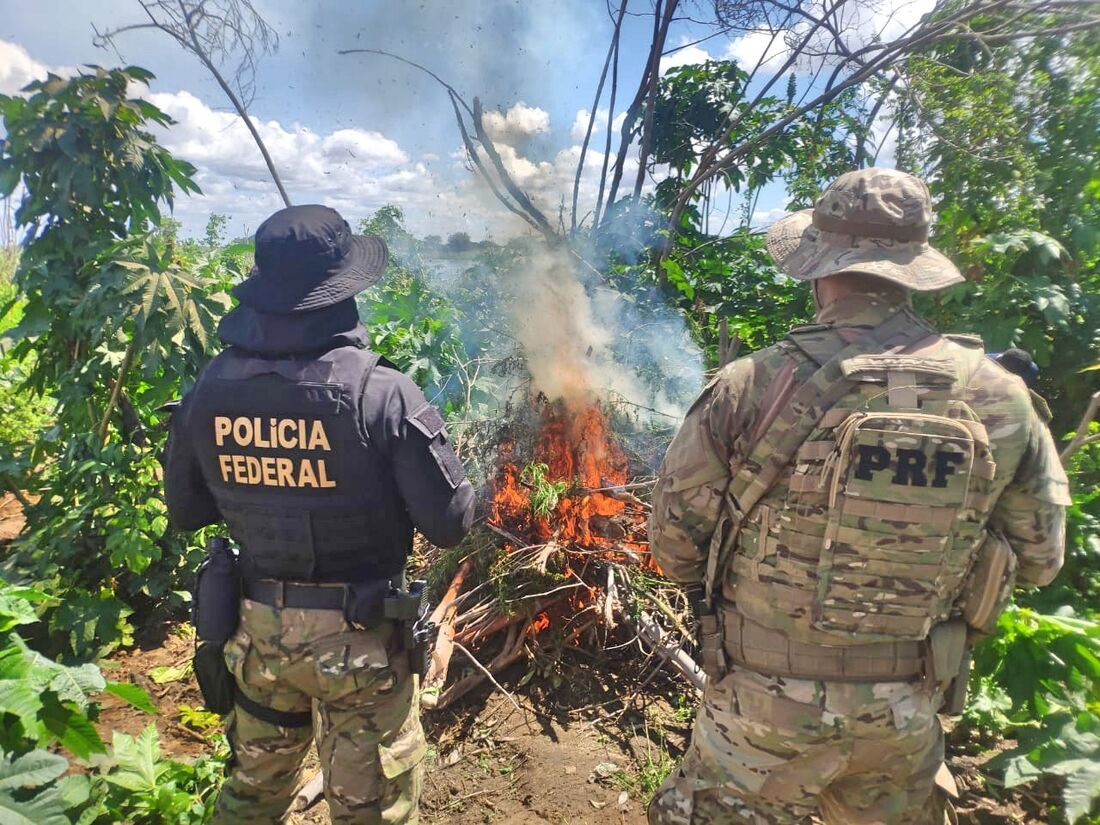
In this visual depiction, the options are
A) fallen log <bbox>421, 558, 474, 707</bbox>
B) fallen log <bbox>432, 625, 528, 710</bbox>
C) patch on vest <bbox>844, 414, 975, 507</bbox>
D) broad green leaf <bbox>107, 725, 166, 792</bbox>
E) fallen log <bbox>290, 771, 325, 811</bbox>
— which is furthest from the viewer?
fallen log <bbox>432, 625, 528, 710</bbox>

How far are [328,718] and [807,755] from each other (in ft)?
5.07

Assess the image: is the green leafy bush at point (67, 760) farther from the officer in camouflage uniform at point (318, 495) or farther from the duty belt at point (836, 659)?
the duty belt at point (836, 659)

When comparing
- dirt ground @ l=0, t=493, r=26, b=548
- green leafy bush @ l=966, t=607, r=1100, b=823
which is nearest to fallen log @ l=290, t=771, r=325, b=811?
green leafy bush @ l=966, t=607, r=1100, b=823

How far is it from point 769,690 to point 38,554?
3816mm

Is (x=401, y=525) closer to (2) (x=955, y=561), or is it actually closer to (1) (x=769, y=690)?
(1) (x=769, y=690)

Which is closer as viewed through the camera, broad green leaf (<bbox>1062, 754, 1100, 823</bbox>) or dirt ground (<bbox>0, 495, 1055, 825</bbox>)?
broad green leaf (<bbox>1062, 754, 1100, 823</bbox>)

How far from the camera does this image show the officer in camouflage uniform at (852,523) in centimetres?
179

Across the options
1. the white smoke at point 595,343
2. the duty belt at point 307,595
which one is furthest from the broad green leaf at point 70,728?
the white smoke at point 595,343

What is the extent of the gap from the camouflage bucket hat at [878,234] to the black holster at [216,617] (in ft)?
6.89

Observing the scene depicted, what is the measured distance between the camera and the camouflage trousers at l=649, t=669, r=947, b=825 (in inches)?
75.0

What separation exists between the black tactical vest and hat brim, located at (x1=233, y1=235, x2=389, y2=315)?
0.54 feet

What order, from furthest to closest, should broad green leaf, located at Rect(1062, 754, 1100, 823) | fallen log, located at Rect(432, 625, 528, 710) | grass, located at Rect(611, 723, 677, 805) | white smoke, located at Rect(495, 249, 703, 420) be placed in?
white smoke, located at Rect(495, 249, 703, 420), fallen log, located at Rect(432, 625, 528, 710), grass, located at Rect(611, 723, 677, 805), broad green leaf, located at Rect(1062, 754, 1100, 823)

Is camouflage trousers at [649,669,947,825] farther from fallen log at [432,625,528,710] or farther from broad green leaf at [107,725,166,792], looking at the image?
broad green leaf at [107,725,166,792]

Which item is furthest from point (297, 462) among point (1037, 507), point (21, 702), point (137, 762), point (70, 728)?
point (1037, 507)
